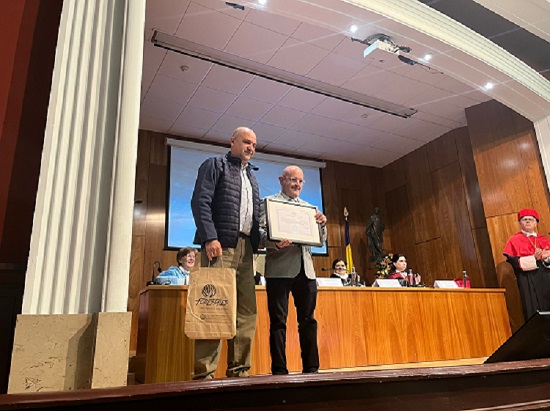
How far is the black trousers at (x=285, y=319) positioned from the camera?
2.06 meters

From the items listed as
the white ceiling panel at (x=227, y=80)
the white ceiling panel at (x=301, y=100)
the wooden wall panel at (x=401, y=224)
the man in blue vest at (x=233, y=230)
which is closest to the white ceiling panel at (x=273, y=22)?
the white ceiling panel at (x=227, y=80)

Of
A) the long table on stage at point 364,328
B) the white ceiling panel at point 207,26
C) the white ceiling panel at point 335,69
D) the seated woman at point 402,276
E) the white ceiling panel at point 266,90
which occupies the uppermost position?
the white ceiling panel at point 207,26

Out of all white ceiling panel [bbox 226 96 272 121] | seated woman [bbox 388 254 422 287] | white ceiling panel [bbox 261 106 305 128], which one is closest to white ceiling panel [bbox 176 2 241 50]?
white ceiling panel [bbox 226 96 272 121]

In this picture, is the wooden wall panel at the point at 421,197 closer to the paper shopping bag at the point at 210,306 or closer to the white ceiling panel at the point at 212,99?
the white ceiling panel at the point at 212,99

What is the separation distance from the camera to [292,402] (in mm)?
725

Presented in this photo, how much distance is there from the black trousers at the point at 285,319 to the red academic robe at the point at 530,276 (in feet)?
9.72

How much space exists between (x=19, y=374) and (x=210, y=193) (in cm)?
127

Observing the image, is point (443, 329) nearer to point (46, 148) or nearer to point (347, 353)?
point (347, 353)

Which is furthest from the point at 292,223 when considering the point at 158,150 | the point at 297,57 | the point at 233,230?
the point at 158,150

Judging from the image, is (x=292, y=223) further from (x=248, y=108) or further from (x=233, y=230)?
(x=248, y=108)

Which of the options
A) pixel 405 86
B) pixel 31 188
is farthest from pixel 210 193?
pixel 405 86

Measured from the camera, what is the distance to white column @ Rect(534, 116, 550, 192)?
435 cm

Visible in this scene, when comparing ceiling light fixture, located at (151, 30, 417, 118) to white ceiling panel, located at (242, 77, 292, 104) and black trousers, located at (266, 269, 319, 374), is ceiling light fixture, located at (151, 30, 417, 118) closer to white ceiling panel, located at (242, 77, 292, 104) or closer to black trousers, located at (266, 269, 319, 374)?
white ceiling panel, located at (242, 77, 292, 104)

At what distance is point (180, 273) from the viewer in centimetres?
369
